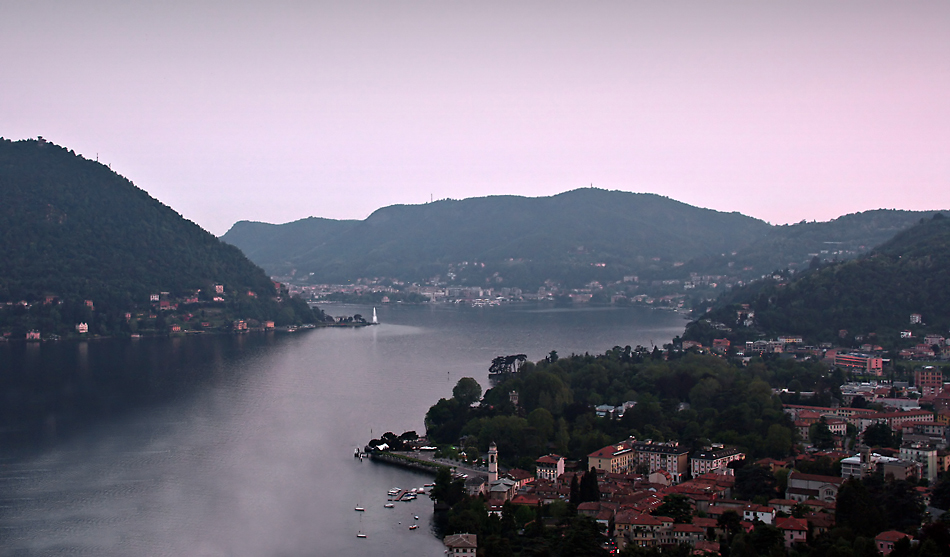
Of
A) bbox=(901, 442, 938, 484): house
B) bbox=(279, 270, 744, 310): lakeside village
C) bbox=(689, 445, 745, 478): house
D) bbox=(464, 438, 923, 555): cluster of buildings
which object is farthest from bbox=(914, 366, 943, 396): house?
bbox=(279, 270, 744, 310): lakeside village

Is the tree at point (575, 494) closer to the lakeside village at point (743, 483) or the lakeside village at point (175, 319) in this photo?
the lakeside village at point (743, 483)

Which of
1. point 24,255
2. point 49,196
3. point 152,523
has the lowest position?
point 152,523

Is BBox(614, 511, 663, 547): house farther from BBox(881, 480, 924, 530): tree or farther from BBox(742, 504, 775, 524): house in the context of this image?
BBox(881, 480, 924, 530): tree

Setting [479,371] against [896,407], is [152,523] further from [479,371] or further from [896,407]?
[479,371]

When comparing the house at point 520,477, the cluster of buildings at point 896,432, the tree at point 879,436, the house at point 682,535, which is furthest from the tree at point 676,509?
the tree at point 879,436

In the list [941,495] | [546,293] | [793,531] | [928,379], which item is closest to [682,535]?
[793,531]

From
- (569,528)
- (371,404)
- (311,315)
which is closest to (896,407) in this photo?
(569,528)
